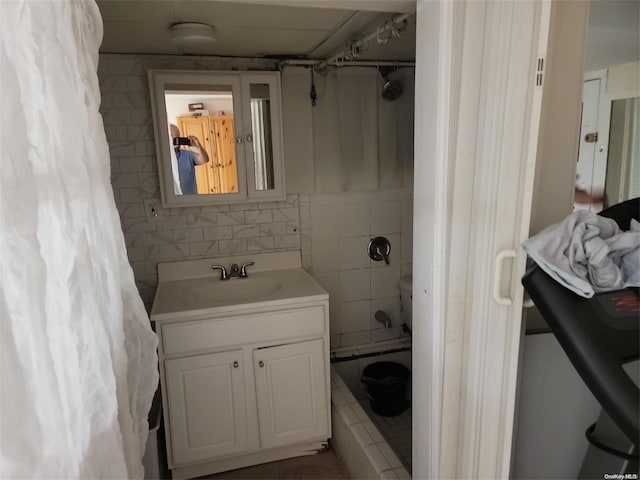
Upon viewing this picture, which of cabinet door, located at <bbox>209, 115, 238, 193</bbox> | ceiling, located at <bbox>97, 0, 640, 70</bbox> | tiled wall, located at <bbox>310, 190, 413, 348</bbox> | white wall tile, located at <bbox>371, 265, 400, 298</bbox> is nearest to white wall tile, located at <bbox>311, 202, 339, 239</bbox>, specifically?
tiled wall, located at <bbox>310, 190, 413, 348</bbox>

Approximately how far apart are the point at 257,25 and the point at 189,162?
78 cm

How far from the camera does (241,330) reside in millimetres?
2010

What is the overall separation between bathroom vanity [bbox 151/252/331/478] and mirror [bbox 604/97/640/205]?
1.26 m

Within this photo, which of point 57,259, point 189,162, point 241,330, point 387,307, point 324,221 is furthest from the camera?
point 387,307

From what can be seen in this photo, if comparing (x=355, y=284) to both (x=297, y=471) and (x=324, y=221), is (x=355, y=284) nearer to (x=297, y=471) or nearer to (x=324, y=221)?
(x=324, y=221)

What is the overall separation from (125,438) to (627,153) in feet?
4.69

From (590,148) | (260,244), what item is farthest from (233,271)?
(590,148)

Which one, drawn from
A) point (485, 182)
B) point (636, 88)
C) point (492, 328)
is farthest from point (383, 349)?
point (636, 88)

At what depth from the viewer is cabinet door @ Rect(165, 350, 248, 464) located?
1.97 metres

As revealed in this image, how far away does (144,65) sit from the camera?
7.05ft

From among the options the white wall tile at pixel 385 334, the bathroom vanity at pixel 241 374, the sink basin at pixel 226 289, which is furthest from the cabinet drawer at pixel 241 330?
the white wall tile at pixel 385 334

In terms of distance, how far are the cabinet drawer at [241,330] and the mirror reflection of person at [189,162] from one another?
71 cm

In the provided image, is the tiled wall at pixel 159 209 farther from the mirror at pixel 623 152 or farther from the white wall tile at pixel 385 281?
the mirror at pixel 623 152

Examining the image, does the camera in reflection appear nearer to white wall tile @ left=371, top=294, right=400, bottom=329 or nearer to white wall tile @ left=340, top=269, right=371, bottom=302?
white wall tile @ left=340, top=269, right=371, bottom=302
